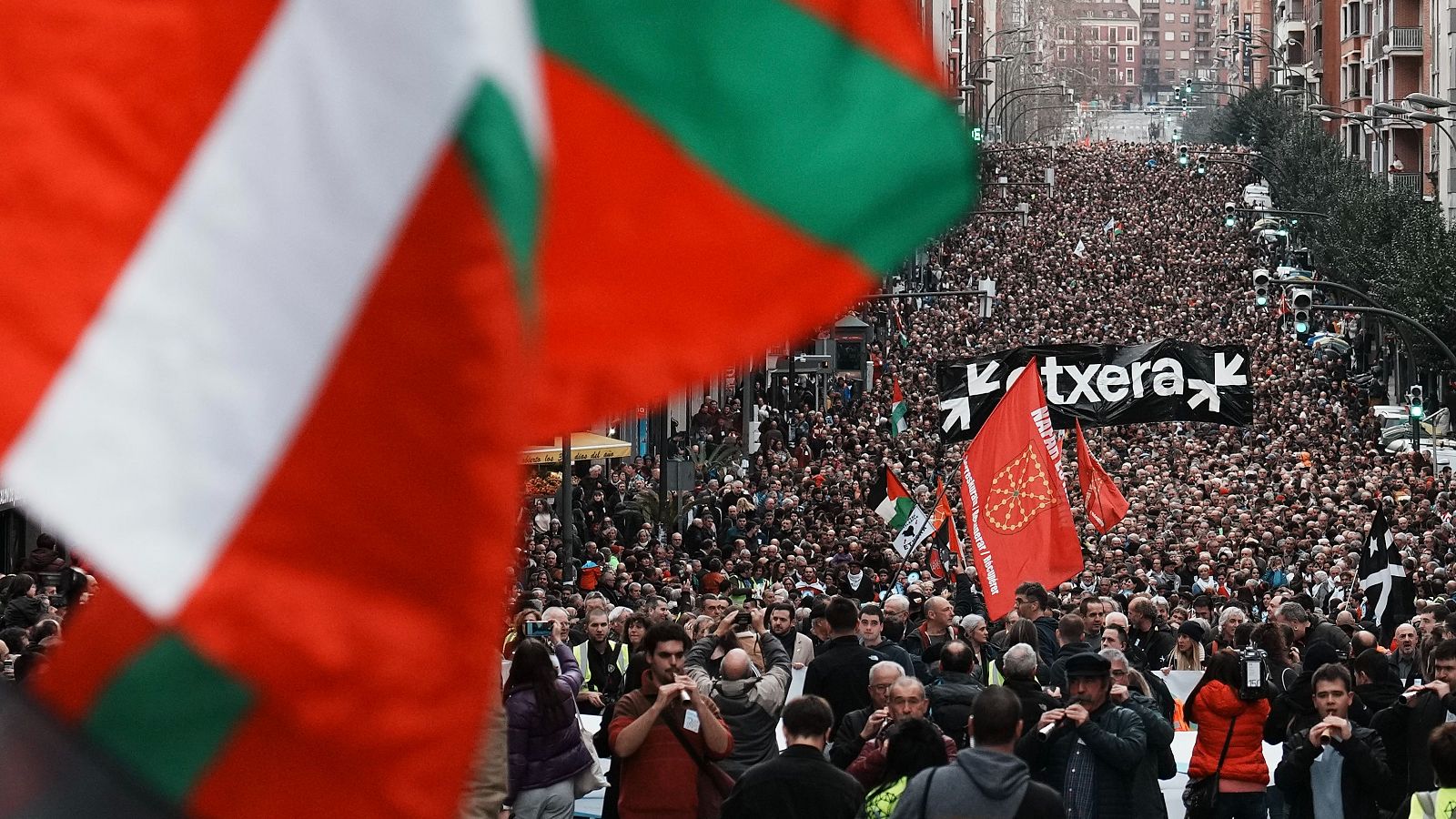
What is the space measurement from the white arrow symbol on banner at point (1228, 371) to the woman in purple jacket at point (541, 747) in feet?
52.8

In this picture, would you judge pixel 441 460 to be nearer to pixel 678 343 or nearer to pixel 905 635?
pixel 678 343

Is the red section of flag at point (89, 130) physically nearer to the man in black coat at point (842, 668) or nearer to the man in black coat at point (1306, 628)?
the man in black coat at point (842, 668)

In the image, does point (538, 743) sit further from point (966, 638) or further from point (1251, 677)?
point (966, 638)

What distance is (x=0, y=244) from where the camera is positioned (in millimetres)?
1906

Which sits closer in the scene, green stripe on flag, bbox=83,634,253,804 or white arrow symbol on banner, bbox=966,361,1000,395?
green stripe on flag, bbox=83,634,253,804

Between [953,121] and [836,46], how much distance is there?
0.60 ft

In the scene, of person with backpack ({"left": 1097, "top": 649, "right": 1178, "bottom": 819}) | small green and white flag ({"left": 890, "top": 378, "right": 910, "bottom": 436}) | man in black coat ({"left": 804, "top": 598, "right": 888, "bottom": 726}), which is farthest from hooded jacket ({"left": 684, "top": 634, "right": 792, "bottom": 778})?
small green and white flag ({"left": 890, "top": 378, "right": 910, "bottom": 436})

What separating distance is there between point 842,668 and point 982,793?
3826mm

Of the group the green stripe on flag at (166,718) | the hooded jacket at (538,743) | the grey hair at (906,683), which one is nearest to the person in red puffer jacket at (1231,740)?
the grey hair at (906,683)

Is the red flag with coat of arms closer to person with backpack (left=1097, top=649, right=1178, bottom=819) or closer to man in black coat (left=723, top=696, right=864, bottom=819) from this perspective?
man in black coat (left=723, top=696, right=864, bottom=819)

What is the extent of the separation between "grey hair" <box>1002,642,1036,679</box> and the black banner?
13614 millimetres

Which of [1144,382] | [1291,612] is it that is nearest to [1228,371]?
[1144,382]

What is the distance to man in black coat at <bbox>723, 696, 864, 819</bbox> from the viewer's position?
23.9 feet

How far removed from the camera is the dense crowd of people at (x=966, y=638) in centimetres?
837
